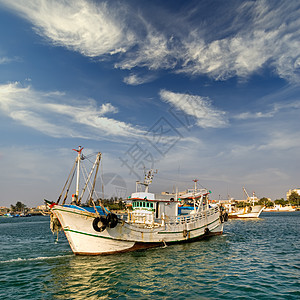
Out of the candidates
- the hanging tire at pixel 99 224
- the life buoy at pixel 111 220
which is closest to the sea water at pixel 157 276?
the hanging tire at pixel 99 224

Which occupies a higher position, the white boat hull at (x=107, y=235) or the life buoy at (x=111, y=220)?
the life buoy at (x=111, y=220)

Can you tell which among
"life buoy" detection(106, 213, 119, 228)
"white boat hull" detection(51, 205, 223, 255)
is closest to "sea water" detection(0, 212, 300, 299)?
"white boat hull" detection(51, 205, 223, 255)

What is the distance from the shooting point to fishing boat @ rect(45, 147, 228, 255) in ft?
62.8

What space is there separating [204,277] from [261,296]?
3.68 m

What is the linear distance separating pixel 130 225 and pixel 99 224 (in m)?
3.04

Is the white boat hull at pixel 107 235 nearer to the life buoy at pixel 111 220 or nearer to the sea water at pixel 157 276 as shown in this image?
the life buoy at pixel 111 220

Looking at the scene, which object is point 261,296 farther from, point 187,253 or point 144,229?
point 144,229

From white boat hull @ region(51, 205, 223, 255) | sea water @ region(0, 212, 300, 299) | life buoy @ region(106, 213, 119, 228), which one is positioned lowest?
sea water @ region(0, 212, 300, 299)

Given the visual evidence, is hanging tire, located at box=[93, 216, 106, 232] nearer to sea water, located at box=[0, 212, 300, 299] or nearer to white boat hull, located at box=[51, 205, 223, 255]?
white boat hull, located at box=[51, 205, 223, 255]

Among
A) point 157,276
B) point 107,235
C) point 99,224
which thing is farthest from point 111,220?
point 157,276

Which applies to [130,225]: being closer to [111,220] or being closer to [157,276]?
[111,220]

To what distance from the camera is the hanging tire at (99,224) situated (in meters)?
19.0

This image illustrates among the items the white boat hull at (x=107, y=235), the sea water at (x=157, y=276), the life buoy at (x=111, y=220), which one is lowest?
the sea water at (x=157, y=276)

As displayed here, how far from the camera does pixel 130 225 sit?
20.9 meters
